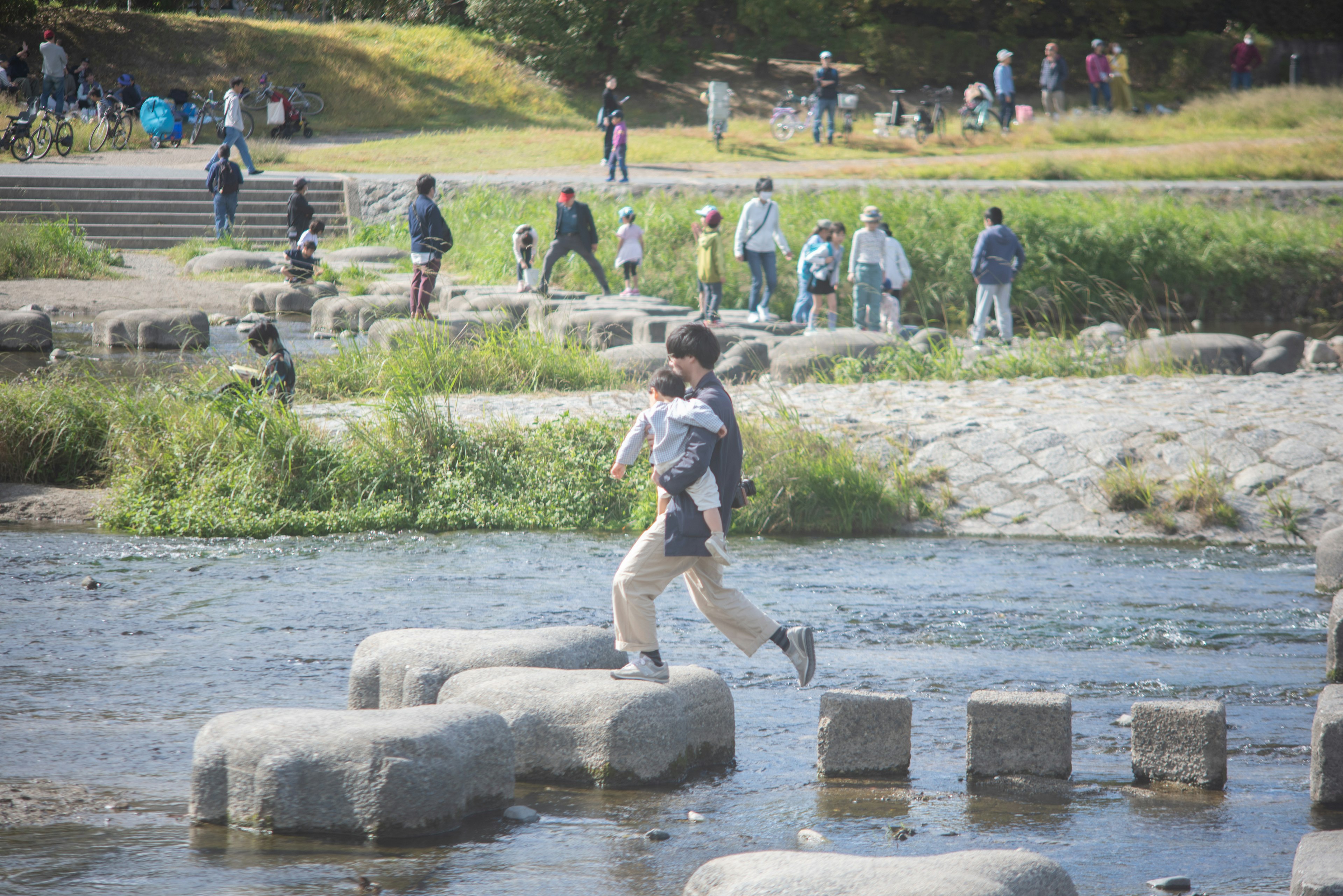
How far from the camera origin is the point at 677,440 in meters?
5.46

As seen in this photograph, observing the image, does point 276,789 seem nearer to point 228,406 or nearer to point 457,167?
point 228,406

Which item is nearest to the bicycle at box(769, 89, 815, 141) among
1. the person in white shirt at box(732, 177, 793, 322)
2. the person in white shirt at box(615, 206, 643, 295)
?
the person in white shirt at box(615, 206, 643, 295)

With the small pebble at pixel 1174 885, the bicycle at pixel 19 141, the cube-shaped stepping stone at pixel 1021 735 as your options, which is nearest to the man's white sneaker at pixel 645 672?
Result: the cube-shaped stepping stone at pixel 1021 735

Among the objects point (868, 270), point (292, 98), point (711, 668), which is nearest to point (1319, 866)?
point (711, 668)

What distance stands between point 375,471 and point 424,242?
5.58 m

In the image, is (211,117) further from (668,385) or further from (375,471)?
(668,385)

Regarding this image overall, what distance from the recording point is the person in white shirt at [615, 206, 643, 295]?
19.0 metres

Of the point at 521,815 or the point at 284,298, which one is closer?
the point at 521,815

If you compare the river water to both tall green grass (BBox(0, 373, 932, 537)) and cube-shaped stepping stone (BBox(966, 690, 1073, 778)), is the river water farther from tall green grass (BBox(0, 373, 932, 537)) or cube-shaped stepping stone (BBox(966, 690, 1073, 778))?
tall green grass (BBox(0, 373, 932, 537))

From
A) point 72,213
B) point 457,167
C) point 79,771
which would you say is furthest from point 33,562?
point 457,167

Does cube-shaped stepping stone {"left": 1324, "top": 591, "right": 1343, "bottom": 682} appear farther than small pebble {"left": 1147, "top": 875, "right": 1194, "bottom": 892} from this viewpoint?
Yes

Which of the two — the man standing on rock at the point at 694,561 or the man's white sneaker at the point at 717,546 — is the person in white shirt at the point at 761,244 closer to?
the man standing on rock at the point at 694,561

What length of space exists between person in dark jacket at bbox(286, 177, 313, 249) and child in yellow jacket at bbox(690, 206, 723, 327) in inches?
302

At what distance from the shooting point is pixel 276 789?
14.7ft
